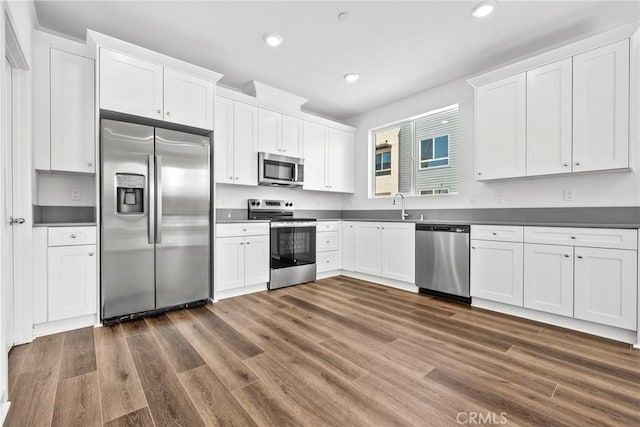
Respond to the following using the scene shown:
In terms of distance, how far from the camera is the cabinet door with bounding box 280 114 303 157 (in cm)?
420

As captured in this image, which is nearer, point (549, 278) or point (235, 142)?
point (549, 278)

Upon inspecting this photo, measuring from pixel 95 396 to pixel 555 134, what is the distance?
407cm

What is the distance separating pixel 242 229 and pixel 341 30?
7.79 feet

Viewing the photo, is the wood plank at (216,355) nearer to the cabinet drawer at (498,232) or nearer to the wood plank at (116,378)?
the wood plank at (116,378)

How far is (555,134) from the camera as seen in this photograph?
2795 mm

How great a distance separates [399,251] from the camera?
12.7 feet

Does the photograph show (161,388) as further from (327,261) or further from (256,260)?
(327,261)

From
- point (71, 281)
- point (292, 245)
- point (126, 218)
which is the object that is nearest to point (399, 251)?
point (292, 245)

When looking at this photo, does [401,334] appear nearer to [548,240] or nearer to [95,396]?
[548,240]

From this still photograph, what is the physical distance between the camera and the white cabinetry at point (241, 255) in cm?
335

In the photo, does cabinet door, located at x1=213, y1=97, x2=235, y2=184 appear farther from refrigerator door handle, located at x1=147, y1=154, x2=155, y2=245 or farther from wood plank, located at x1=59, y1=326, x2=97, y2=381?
wood plank, located at x1=59, y1=326, x2=97, y2=381

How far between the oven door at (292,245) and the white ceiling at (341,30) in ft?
6.55

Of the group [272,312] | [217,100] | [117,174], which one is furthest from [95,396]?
[217,100]

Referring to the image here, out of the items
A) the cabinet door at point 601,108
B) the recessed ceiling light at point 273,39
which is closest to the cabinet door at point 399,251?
the cabinet door at point 601,108
